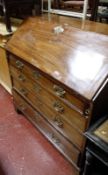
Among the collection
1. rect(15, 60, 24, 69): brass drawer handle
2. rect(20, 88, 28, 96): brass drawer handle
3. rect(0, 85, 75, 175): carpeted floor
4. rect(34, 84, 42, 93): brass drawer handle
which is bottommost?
rect(0, 85, 75, 175): carpeted floor

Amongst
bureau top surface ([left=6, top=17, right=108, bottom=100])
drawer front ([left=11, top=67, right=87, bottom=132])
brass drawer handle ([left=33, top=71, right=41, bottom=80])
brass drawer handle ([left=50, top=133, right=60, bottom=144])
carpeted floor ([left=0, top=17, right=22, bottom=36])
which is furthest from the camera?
carpeted floor ([left=0, top=17, right=22, bottom=36])

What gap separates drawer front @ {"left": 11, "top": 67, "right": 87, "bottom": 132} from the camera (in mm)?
1052

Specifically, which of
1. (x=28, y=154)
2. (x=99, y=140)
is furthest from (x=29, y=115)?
(x=99, y=140)

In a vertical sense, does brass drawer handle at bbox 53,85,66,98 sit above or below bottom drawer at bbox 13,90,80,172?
above

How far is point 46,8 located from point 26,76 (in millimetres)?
1025

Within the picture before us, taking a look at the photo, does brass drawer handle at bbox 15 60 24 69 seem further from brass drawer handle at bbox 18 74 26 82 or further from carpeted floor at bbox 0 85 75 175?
carpeted floor at bbox 0 85 75 175

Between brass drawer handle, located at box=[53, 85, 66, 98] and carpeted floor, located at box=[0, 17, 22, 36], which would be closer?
brass drawer handle, located at box=[53, 85, 66, 98]

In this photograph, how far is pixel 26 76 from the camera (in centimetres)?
148

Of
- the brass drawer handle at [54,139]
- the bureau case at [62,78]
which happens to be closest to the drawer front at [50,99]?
the bureau case at [62,78]

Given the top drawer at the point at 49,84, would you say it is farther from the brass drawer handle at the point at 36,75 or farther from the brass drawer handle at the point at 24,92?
the brass drawer handle at the point at 24,92

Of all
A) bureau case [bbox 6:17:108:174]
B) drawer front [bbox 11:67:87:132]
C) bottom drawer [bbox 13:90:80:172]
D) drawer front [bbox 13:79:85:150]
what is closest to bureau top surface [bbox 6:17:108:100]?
bureau case [bbox 6:17:108:174]

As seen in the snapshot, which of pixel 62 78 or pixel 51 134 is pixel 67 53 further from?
pixel 51 134

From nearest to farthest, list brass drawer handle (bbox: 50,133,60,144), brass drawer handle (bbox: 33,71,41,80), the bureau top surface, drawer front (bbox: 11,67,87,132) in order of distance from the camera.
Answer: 1. the bureau top surface
2. drawer front (bbox: 11,67,87,132)
3. brass drawer handle (bbox: 33,71,41,80)
4. brass drawer handle (bbox: 50,133,60,144)

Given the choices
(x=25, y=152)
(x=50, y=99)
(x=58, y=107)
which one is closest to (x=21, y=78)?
(x=50, y=99)
